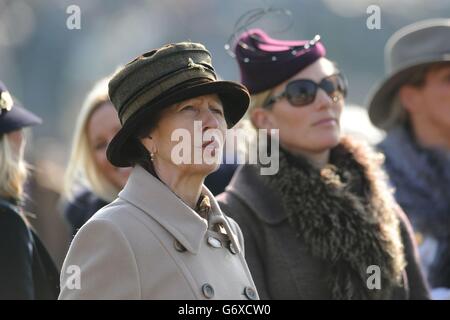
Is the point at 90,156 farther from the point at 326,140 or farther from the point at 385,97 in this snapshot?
the point at 385,97

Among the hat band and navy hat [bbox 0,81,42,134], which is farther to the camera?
navy hat [bbox 0,81,42,134]

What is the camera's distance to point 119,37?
74.2 feet

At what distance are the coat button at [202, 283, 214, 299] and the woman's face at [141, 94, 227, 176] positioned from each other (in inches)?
15.9

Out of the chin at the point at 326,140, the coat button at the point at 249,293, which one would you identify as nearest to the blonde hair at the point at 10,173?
the chin at the point at 326,140

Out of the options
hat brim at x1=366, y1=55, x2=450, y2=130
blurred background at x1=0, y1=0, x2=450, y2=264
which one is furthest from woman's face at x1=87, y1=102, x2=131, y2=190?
blurred background at x1=0, y1=0, x2=450, y2=264

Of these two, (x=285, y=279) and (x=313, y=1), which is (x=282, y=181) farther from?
(x=313, y=1)

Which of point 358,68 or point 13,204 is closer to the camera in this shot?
point 13,204

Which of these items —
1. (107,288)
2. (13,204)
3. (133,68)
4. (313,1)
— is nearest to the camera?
(107,288)

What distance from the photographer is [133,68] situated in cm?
407

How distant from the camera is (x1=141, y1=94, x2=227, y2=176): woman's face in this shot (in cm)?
405

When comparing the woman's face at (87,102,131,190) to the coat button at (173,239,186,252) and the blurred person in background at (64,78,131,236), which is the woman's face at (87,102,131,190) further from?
the coat button at (173,239,186,252)

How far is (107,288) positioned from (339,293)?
1.62 metres

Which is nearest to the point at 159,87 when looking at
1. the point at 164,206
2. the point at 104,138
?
the point at 164,206

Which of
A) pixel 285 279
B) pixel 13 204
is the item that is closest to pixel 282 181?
pixel 285 279
